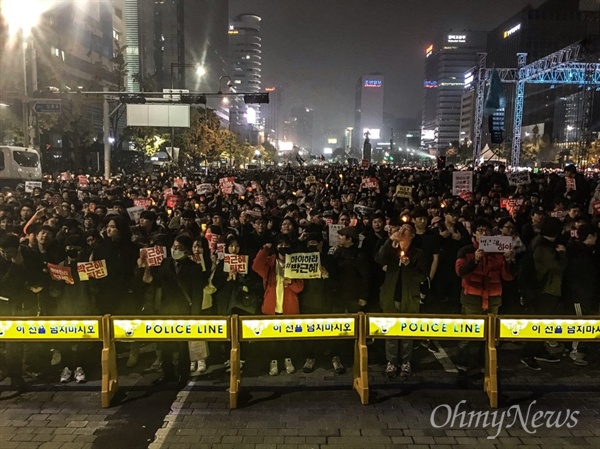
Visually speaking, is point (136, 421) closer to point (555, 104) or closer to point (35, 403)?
point (35, 403)

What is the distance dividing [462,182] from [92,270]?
11.2m

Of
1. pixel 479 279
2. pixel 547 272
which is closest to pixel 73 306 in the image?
pixel 479 279

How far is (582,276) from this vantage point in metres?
7.14

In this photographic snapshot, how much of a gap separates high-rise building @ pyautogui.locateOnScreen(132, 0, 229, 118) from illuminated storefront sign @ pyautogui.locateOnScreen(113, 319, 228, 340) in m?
90.2

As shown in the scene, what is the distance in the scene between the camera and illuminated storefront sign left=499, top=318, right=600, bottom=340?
20.0ft

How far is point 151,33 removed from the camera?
107312 millimetres

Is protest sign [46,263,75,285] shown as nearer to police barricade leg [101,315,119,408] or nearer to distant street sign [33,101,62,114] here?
police barricade leg [101,315,119,408]

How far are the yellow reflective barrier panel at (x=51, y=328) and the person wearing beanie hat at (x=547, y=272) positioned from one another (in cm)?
574

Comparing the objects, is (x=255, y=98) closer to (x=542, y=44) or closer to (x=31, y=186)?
A: (x=31, y=186)

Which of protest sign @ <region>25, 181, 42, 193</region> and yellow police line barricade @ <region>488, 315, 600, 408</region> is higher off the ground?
protest sign @ <region>25, 181, 42, 193</region>

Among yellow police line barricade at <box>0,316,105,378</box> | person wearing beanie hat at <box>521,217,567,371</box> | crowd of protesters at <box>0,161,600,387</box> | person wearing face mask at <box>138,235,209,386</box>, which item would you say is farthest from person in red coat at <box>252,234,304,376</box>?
person wearing beanie hat at <box>521,217,567,371</box>

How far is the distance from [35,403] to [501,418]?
17.7ft

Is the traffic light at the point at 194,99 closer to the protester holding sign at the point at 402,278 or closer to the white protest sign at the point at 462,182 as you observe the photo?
the white protest sign at the point at 462,182

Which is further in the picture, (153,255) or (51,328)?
(153,255)
